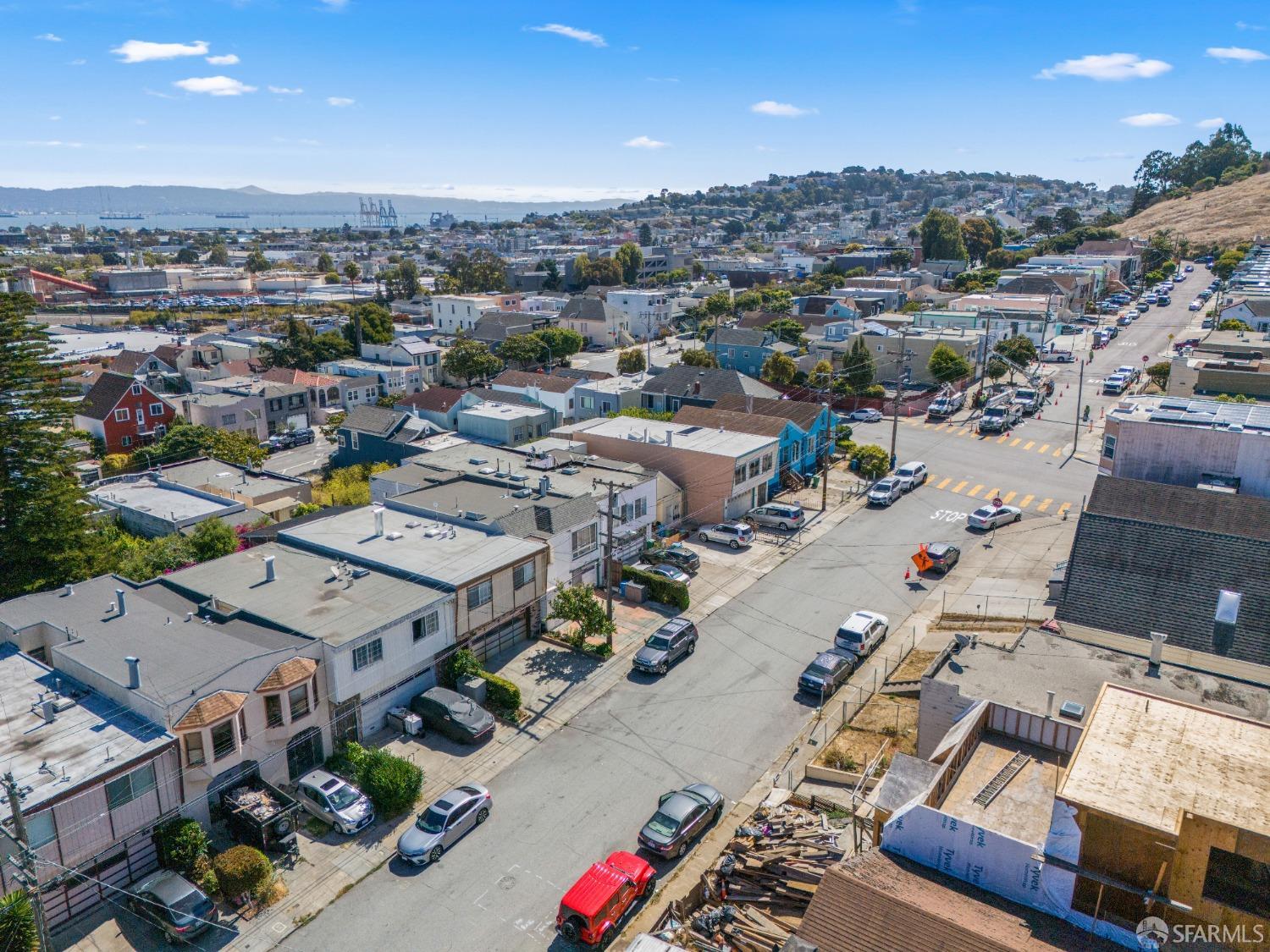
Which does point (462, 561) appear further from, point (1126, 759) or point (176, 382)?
point (176, 382)

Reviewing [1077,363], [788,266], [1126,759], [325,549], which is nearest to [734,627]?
[325,549]

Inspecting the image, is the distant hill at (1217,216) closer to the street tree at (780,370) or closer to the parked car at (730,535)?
the street tree at (780,370)

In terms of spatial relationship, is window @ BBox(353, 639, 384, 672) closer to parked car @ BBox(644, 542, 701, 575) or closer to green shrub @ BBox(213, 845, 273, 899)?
green shrub @ BBox(213, 845, 273, 899)

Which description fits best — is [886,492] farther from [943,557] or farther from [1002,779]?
[1002,779]

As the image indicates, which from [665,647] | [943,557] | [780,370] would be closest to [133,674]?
[665,647]

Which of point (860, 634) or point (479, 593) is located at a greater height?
point (479, 593)

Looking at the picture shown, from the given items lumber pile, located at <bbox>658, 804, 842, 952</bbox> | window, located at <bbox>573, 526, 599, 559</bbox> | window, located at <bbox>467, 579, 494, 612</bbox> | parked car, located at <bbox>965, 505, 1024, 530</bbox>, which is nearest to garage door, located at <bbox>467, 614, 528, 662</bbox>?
window, located at <bbox>467, 579, 494, 612</bbox>
